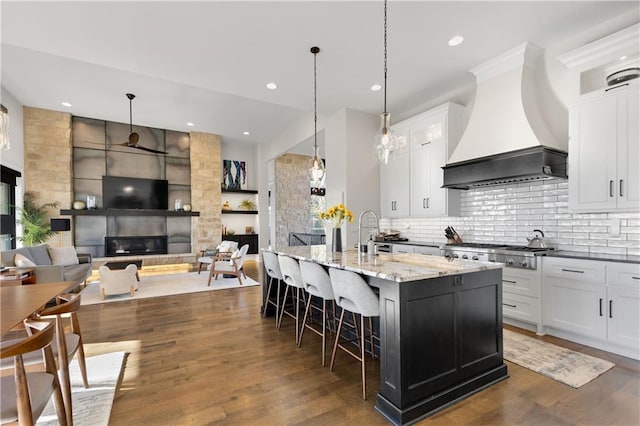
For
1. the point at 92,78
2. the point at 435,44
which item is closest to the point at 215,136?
the point at 92,78

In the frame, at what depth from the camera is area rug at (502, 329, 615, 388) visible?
243 centimetres

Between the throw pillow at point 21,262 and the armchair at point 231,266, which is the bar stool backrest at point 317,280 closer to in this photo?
the armchair at point 231,266

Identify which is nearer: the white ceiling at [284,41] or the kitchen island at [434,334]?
the kitchen island at [434,334]

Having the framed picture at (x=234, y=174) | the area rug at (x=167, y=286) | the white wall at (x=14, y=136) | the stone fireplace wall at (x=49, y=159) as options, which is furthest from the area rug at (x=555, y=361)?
the stone fireplace wall at (x=49, y=159)

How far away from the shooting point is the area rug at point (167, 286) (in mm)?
5121

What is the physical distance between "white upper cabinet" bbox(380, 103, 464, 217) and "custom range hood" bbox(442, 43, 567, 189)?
1.44 feet

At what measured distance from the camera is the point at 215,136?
8859 millimetres

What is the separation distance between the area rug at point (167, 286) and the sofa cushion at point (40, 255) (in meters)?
0.84

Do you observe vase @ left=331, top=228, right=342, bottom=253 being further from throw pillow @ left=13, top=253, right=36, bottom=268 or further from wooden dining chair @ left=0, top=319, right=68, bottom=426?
throw pillow @ left=13, top=253, right=36, bottom=268

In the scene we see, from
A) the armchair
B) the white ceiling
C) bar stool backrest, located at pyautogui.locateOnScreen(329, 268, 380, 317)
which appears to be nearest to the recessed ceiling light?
the white ceiling

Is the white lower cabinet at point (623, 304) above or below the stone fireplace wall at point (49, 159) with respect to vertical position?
below

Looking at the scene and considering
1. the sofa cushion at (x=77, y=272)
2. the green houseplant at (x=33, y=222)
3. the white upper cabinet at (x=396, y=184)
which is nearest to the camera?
the sofa cushion at (x=77, y=272)

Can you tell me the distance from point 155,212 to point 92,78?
376cm

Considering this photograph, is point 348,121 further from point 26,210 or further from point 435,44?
point 26,210
